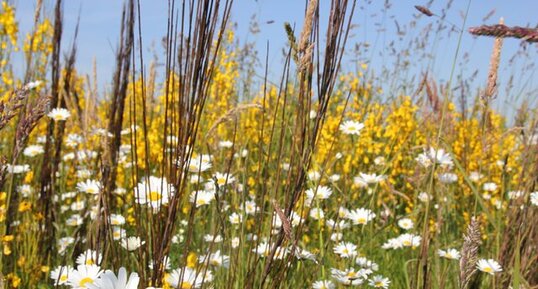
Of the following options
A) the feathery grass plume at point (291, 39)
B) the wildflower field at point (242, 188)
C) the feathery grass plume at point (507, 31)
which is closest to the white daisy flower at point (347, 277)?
the wildflower field at point (242, 188)

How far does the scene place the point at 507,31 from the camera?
48cm

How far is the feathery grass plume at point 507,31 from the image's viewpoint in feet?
1.56

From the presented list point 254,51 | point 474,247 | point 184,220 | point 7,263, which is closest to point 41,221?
point 7,263

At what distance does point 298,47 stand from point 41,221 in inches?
70.4

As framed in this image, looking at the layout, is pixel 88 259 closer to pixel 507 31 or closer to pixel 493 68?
pixel 493 68

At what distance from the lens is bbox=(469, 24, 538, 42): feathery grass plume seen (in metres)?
0.48

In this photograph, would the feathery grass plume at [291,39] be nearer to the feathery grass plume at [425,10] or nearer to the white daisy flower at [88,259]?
the feathery grass plume at [425,10]

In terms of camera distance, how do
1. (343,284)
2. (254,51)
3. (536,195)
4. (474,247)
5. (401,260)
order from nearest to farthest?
(474,247)
(343,284)
(536,195)
(401,260)
(254,51)

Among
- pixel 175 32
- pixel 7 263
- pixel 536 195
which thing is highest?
pixel 175 32

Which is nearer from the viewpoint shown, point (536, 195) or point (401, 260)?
point (536, 195)

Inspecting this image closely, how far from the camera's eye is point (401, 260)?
272 centimetres

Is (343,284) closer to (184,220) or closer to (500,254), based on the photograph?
(500,254)

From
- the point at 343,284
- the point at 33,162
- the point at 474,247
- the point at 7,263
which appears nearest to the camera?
the point at 474,247

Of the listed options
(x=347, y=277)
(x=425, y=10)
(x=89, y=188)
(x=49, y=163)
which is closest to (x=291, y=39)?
(x=425, y=10)
